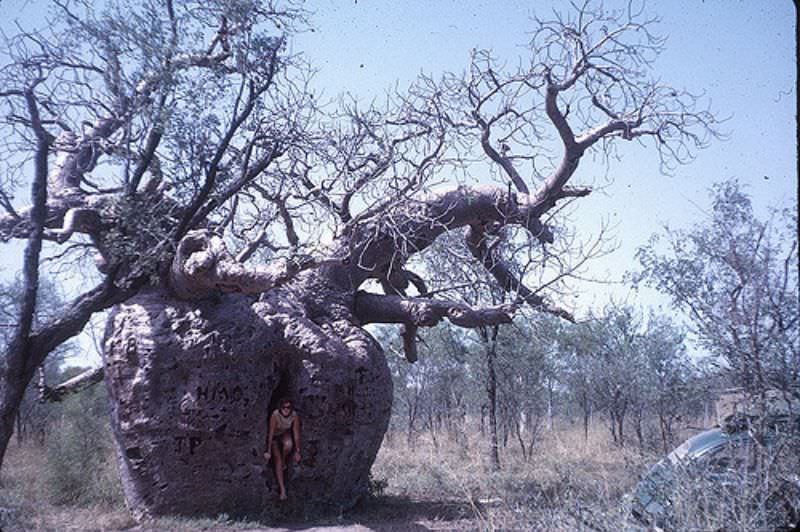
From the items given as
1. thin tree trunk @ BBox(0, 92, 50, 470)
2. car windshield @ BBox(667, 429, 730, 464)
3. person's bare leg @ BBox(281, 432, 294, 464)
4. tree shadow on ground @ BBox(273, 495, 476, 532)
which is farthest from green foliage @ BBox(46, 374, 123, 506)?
car windshield @ BBox(667, 429, 730, 464)

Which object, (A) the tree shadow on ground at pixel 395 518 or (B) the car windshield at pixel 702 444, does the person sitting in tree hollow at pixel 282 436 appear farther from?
(B) the car windshield at pixel 702 444

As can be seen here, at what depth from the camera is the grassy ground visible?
419 cm

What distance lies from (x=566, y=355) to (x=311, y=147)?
13.7 m

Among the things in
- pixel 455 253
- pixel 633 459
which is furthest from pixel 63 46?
pixel 633 459

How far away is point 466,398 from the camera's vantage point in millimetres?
21641

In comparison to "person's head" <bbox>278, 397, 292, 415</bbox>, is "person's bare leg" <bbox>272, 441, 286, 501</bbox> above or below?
below

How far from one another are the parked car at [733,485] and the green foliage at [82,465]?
5841 mm

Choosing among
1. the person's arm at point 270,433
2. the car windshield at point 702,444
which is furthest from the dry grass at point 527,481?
the person's arm at point 270,433

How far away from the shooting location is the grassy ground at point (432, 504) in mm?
4191

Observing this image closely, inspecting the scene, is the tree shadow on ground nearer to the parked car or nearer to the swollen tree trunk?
the swollen tree trunk

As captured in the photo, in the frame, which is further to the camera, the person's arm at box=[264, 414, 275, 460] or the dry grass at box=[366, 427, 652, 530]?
the person's arm at box=[264, 414, 275, 460]

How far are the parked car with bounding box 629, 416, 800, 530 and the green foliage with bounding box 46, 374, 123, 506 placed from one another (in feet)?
19.2

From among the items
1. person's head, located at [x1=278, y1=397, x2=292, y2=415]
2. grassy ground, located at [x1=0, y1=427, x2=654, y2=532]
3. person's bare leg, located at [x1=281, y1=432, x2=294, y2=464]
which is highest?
person's head, located at [x1=278, y1=397, x2=292, y2=415]

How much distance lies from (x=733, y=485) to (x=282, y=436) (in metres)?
4.47
